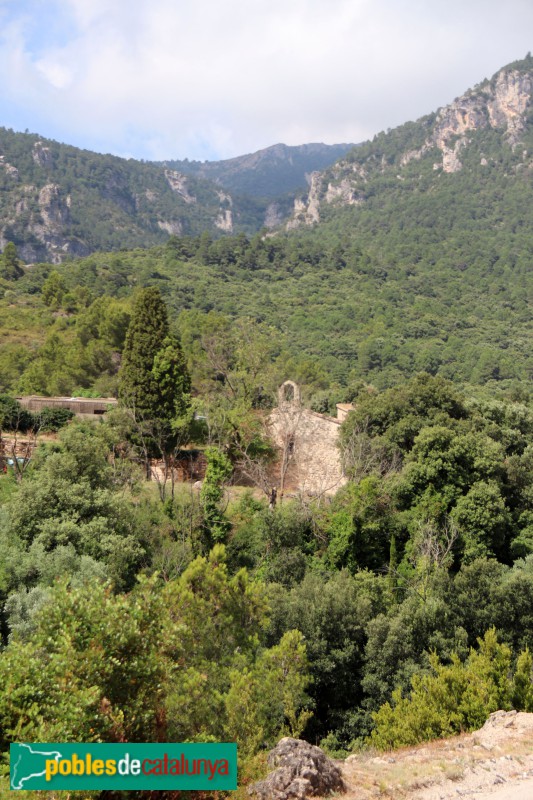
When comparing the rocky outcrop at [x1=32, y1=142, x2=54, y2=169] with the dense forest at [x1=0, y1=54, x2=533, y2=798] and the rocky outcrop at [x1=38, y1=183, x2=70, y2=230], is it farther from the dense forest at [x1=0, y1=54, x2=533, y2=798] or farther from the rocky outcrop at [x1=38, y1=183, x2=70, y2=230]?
the dense forest at [x1=0, y1=54, x2=533, y2=798]

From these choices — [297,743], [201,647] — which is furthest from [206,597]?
[297,743]

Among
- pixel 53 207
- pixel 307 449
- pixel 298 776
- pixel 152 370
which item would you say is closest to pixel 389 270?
pixel 307 449

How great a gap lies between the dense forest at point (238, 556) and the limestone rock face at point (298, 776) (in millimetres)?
393

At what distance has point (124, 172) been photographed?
641 ft

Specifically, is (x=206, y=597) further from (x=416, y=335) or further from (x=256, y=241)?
(x=256, y=241)

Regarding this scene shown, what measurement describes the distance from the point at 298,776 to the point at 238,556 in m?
12.1

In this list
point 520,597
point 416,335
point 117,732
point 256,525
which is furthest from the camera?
point 416,335

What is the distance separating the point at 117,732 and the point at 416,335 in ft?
228

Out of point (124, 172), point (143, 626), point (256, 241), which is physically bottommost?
point (143, 626)

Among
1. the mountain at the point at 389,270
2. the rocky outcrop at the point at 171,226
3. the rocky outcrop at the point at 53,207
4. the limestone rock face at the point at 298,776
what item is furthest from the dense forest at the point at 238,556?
the rocky outcrop at the point at 171,226

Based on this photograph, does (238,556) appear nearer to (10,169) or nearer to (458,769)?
(458,769)

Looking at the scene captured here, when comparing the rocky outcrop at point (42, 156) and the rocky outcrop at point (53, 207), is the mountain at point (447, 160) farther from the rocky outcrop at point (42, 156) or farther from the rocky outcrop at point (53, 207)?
the rocky outcrop at point (42, 156)

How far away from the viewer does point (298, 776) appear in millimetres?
7656

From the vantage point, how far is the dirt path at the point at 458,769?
793 centimetres
